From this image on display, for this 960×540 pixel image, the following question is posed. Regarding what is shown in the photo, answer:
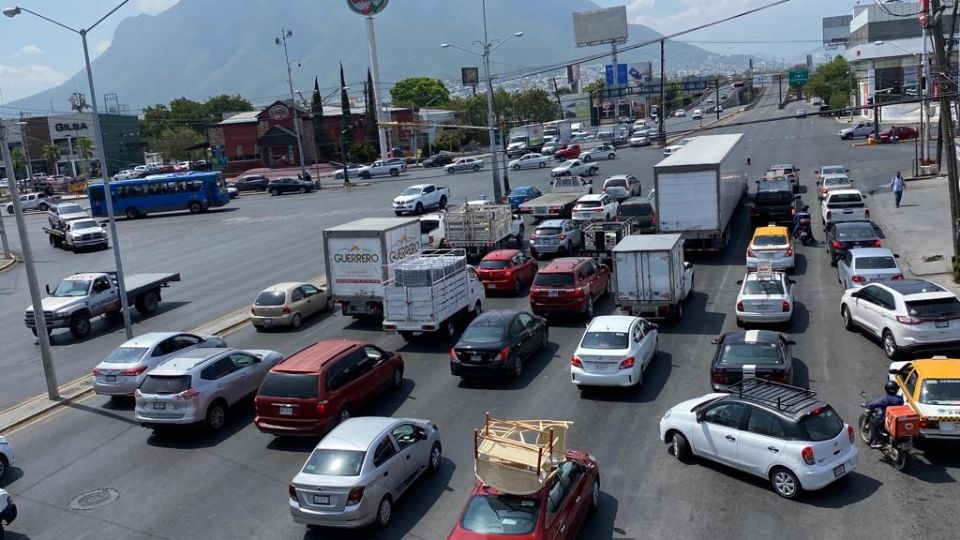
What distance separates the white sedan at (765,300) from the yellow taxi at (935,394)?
267 inches

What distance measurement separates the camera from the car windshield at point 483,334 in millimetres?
19250

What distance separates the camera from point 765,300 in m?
21.5

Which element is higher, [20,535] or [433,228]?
[433,228]

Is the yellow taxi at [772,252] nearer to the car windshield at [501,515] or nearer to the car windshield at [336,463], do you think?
the car windshield at [336,463]

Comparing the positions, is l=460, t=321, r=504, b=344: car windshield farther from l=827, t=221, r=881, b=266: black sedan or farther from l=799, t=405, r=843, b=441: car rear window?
l=827, t=221, r=881, b=266: black sedan

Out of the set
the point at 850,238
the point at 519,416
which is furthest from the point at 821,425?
the point at 850,238

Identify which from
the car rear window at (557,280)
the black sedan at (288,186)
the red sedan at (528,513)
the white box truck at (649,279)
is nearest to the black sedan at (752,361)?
the white box truck at (649,279)

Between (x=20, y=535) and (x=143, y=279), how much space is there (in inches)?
695

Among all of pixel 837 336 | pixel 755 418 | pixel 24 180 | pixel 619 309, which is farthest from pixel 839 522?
pixel 24 180

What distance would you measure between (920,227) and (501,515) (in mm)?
30069

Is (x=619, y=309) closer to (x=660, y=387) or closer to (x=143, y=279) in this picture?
(x=660, y=387)

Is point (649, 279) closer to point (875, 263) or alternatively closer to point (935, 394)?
point (875, 263)

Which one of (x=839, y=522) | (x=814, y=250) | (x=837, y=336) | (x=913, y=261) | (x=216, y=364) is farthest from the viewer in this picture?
(x=814, y=250)

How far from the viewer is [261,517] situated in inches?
524
